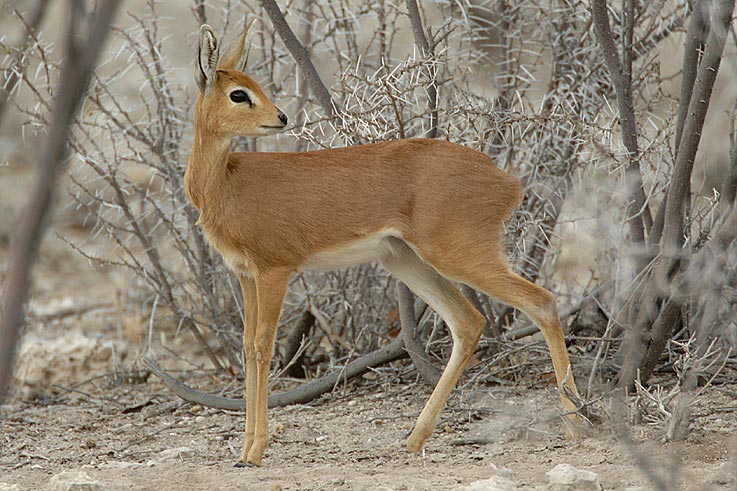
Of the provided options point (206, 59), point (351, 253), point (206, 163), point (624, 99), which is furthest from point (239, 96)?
point (624, 99)

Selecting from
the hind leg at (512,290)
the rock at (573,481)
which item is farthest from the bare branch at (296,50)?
the rock at (573,481)

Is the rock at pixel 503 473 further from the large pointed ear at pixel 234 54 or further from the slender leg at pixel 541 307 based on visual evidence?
the large pointed ear at pixel 234 54

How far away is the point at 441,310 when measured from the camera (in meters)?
4.94

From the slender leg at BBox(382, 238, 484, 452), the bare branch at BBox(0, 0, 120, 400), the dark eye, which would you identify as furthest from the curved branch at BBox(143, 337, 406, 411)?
the bare branch at BBox(0, 0, 120, 400)

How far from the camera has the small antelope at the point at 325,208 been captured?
4465 millimetres

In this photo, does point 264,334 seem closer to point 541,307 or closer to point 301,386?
point 541,307

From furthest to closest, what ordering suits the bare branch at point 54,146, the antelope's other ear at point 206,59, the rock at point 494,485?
1. the antelope's other ear at point 206,59
2. the rock at point 494,485
3. the bare branch at point 54,146

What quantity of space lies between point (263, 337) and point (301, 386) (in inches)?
58.2

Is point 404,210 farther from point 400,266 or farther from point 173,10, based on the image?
point 173,10

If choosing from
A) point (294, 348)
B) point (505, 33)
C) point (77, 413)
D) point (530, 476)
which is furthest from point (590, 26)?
point (77, 413)

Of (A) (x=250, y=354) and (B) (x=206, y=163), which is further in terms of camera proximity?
(A) (x=250, y=354)

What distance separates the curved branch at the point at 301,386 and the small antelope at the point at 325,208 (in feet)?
3.67

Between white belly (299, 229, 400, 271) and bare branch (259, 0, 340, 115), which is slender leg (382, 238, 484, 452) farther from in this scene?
bare branch (259, 0, 340, 115)

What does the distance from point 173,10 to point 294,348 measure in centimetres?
1201
